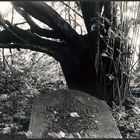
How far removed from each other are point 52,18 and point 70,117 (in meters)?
1.39

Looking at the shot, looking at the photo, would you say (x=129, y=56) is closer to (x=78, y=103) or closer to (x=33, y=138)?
(x=78, y=103)

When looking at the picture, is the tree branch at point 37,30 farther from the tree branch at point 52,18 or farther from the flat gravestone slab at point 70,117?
the flat gravestone slab at point 70,117

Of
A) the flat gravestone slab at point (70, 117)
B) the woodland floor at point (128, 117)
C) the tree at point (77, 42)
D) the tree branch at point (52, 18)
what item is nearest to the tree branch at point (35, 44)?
the tree at point (77, 42)

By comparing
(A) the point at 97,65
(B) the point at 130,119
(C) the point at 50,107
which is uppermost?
(A) the point at 97,65

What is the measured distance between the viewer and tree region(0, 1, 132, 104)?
4418 mm

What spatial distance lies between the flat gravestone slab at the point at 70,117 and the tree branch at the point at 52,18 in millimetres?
840

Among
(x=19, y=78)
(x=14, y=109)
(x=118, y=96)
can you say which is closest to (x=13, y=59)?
(x=19, y=78)

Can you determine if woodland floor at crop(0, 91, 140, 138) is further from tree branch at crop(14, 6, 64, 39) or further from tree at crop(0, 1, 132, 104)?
tree branch at crop(14, 6, 64, 39)

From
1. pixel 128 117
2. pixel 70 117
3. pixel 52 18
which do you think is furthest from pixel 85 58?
pixel 70 117

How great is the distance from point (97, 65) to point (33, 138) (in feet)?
5.13

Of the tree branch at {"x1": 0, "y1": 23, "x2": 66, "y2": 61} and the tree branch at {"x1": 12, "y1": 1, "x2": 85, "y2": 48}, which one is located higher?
the tree branch at {"x1": 12, "y1": 1, "x2": 85, "y2": 48}

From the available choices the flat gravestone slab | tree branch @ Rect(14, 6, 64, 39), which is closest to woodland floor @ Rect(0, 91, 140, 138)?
the flat gravestone slab

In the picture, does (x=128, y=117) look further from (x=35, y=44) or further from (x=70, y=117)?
(x=35, y=44)

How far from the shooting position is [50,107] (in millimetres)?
3797
